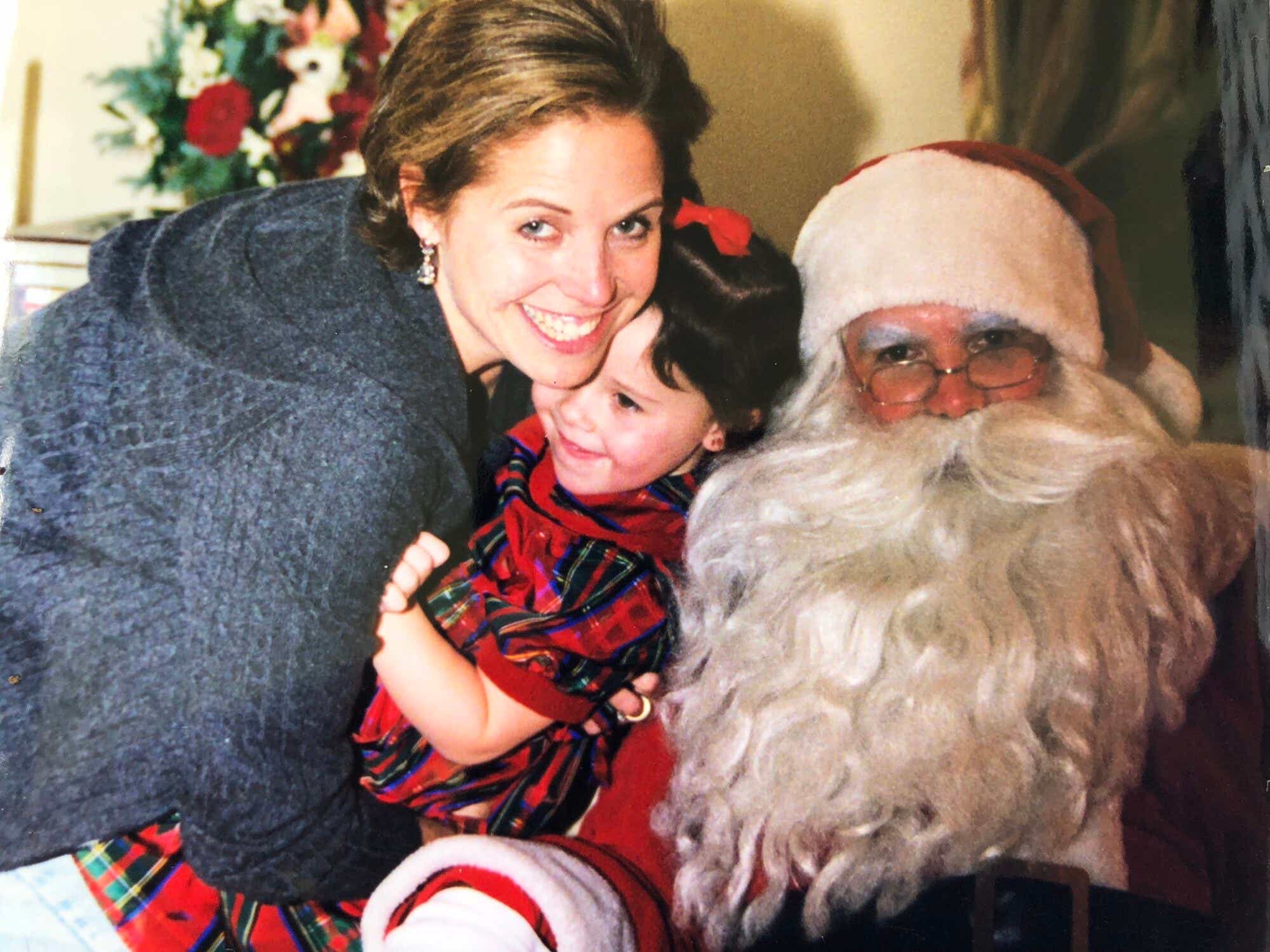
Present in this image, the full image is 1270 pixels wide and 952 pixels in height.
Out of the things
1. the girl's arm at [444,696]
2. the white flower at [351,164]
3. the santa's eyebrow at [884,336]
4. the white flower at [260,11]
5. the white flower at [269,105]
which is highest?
the white flower at [260,11]

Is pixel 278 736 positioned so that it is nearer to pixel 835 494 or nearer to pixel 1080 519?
pixel 835 494

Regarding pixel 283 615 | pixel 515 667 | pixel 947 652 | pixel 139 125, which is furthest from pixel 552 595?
pixel 139 125

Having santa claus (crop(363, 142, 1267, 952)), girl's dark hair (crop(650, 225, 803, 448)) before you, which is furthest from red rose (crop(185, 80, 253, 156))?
Result: santa claus (crop(363, 142, 1267, 952))

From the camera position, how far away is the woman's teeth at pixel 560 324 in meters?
0.84

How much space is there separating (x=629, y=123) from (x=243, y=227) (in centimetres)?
36

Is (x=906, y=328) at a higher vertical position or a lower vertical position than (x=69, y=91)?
lower

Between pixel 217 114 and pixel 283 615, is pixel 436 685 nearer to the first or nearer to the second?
pixel 283 615

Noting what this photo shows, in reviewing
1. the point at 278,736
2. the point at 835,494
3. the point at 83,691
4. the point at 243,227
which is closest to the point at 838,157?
the point at 835,494

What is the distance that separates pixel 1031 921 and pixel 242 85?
96 cm

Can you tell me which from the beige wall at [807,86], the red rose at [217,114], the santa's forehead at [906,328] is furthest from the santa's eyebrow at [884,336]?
the red rose at [217,114]

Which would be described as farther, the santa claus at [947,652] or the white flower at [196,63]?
the white flower at [196,63]

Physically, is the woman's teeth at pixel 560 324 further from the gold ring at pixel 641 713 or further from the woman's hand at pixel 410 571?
the gold ring at pixel 641 713

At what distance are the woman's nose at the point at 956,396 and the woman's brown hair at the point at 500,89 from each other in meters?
0.27

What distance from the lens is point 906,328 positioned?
86 cm
